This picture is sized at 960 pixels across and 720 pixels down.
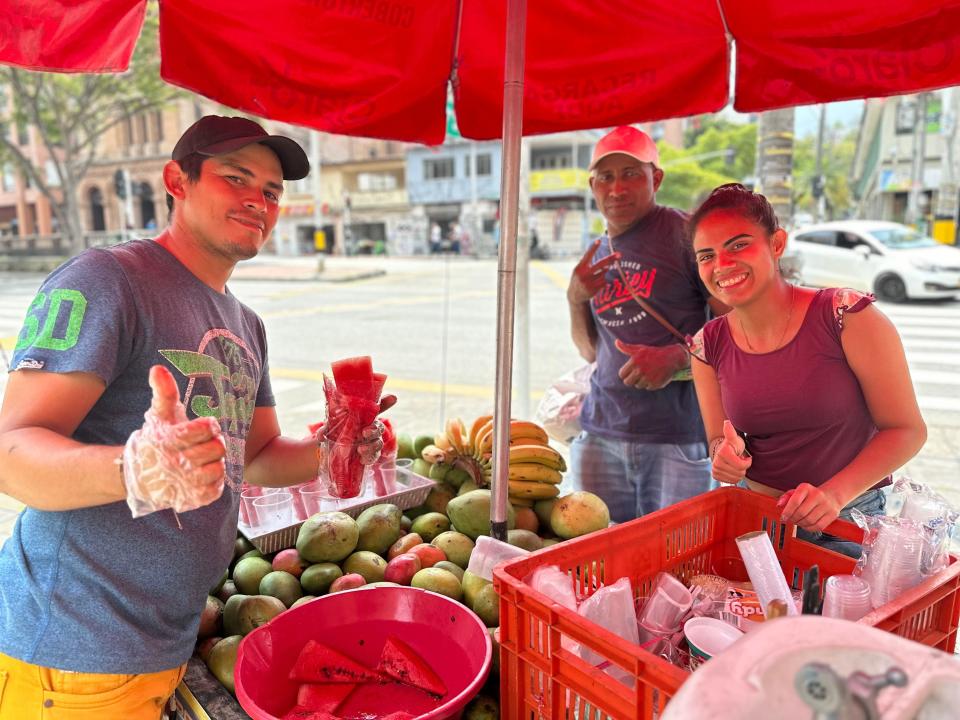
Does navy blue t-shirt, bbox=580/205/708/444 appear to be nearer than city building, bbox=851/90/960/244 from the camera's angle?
Yes

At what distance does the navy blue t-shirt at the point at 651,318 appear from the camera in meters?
3.13

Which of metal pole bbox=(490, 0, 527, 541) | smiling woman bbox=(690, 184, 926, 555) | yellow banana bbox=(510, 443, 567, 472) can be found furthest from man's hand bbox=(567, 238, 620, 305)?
metal pole bbox=(490, 0, 527, 541)

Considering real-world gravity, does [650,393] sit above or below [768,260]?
below

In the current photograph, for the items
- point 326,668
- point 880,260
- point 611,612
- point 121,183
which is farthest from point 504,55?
point 121,183

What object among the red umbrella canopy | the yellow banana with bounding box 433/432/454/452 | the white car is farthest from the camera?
Answer: the white car

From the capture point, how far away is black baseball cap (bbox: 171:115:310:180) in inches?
66.9

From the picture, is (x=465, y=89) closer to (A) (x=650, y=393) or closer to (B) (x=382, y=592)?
(A) (x=650, y=393)

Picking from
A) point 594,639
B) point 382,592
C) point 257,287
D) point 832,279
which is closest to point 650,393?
point 382,592

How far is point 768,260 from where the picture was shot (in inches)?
80.7

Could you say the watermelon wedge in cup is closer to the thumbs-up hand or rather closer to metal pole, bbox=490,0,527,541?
metal pole, bbox=490,0,527,541

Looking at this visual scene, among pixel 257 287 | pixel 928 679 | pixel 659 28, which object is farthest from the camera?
pixel 257 287

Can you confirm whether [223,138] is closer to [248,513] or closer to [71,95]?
[248,513]

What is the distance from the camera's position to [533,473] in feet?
8.67

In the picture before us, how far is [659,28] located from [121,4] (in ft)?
6.38
